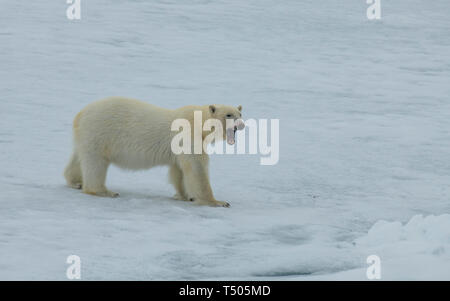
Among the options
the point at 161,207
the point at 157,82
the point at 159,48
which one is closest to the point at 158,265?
the point at 161,207

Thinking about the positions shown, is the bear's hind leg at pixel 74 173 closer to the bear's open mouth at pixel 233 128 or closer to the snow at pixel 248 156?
the snow at pixel 248 156

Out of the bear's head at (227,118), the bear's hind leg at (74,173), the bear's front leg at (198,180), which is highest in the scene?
the bear's head at (227,118)

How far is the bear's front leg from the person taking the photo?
6.25 metres

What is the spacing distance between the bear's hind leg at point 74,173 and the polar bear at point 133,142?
0.59ft

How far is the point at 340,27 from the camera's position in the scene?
16.2 m

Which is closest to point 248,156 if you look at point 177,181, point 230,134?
point 177,181

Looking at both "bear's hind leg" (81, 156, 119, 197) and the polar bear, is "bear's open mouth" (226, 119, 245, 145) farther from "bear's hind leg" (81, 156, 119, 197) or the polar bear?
"bear's hind leg" (81, 156, 119, 197)

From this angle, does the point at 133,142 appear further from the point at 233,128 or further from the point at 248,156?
the point at 248,156

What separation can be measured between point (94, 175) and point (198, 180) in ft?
2.63

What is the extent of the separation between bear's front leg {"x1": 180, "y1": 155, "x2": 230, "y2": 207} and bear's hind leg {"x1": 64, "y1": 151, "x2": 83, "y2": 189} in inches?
35.2

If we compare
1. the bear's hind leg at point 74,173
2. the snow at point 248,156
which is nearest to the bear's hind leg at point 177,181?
the snow at point 248,156

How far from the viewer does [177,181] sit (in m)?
6.53

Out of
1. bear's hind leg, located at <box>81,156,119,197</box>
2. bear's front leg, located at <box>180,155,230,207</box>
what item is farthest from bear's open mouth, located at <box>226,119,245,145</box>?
bear's hind leg, located at <box>81,156,119,197</box>

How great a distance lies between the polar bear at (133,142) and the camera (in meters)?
6.26
